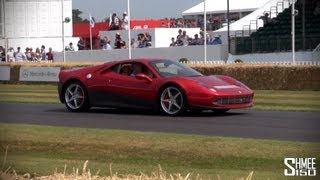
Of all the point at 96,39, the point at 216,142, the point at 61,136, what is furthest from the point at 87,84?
the point at 96,39

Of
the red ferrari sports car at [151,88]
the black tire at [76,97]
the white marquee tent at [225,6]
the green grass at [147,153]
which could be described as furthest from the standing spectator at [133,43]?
the green grass at [147,153]

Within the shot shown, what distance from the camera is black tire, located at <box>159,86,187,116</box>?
1325cm

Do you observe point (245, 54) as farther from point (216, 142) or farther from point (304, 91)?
point (216, 142)

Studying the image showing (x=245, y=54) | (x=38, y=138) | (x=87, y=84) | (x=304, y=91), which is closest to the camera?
(x=38, y=138)

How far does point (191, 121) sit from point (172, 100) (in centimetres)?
125

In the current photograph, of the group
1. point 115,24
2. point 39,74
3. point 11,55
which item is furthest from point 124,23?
point 11,55

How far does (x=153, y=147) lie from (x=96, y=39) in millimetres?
40090

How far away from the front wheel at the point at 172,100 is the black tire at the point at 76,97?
70.2 inches

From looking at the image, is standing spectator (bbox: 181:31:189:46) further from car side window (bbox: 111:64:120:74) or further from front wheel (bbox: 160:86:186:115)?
front wheel (bbox: 160:86:186:115)

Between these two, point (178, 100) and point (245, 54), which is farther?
point (245, 54)

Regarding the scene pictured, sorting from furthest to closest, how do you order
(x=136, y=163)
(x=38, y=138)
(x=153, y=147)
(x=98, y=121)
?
(x=98, y=121), (x=38, y=138), (x=153, y=147), (x=136, y=163)

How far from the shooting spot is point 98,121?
1237 centimetres

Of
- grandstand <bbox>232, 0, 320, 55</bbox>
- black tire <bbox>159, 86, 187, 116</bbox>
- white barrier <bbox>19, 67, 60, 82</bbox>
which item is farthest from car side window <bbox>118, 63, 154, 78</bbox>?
grandstand <bbox>232, 0, 320, 55</bbox>

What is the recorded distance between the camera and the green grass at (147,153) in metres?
6.84
